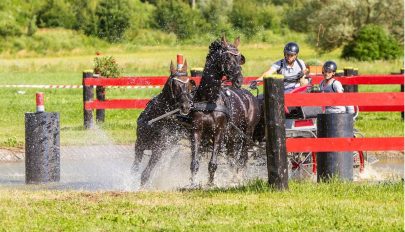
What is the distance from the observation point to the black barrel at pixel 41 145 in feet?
44.3

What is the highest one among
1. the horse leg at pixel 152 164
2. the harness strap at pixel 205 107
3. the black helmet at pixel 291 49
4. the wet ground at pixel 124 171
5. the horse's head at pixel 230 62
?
the black helmet at pixel 291 49

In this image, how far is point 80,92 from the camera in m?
35.4

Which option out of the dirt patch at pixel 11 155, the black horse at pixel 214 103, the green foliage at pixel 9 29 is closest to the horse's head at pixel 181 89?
the black horse at pixel 214 103

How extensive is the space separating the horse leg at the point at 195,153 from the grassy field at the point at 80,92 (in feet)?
22.4

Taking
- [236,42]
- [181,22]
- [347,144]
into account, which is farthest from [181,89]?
[181,22]

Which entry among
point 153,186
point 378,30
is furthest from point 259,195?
point 378,30

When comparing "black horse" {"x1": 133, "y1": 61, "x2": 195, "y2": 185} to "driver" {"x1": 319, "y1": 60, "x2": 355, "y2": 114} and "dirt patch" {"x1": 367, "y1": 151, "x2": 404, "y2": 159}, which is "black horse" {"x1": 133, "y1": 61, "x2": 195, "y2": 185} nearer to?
"driver" {"x1": 319, "y1": 60, "x2": 355, "y2": 114}

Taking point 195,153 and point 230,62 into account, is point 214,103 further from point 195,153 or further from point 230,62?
point 195,153

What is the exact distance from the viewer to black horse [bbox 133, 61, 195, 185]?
12.2 meters

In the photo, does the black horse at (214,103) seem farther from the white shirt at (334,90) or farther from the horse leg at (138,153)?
the white shirt at (334,90)

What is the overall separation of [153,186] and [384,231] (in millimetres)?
4588

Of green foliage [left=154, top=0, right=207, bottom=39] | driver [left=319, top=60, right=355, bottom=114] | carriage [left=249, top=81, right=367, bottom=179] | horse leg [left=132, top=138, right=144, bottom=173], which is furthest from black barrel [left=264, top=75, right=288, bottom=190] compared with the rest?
green foliage [left=154, top=0, right=207, bottom=39]

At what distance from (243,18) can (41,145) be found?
36794mm

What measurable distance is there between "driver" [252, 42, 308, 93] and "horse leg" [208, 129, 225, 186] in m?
2.00
